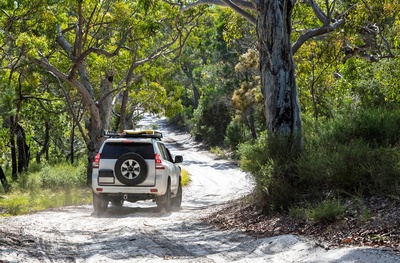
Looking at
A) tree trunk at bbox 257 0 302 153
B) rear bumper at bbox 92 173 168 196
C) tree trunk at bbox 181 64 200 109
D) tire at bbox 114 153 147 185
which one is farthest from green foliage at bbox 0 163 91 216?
tree trunk at bbox 181 64 200 109

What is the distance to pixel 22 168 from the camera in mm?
34312

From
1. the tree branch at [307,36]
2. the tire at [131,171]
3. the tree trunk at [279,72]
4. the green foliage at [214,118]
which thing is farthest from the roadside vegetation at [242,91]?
the green foliage at [214,118]

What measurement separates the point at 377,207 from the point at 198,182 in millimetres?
22898

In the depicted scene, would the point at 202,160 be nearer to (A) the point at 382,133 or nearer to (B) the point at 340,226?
(A) the point at 382,133

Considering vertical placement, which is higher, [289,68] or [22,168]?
[289,68]

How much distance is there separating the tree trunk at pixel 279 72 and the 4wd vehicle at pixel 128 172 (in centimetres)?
332

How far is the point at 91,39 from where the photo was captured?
81.8 feet

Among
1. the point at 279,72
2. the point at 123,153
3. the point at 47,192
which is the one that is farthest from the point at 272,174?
the point at 47,192

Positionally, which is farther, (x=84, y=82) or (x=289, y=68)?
(x=84, y=82)

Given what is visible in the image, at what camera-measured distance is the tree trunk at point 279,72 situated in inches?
540

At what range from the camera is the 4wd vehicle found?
50.0 feet

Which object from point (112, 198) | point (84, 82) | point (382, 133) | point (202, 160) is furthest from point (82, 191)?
point (202, 160)

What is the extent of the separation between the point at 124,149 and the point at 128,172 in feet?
2.11

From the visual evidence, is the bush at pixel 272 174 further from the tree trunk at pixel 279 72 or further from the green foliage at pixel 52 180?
Answer: the green foliage at pixel 52 180
